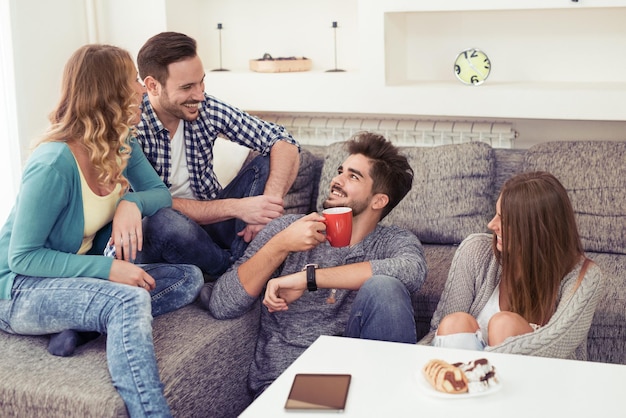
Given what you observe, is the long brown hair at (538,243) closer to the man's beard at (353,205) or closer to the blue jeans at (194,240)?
the man's beard at (353,205)

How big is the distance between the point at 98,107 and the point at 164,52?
0.62m

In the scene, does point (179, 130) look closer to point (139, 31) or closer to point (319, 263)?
point (319, 263)

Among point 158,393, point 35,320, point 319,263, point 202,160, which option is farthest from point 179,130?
point 158,393

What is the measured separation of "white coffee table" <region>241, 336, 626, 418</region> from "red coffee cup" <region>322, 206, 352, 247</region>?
508 mm

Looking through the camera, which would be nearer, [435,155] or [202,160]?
[202,160]

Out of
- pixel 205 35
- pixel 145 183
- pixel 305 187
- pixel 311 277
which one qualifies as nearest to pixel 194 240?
pixel 145 183

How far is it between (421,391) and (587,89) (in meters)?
2.21

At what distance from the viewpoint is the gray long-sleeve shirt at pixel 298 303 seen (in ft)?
8.58

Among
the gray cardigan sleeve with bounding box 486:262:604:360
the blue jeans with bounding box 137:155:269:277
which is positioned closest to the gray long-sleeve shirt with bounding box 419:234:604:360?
the gray cardigan sleeve with bounding box 486:262:604:360

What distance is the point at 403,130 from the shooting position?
407 cm

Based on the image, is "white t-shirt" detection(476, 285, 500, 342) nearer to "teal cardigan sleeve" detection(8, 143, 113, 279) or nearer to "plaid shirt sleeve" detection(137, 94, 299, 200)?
"teal cardigan sleeve" detection(8, 143, 113, 279)

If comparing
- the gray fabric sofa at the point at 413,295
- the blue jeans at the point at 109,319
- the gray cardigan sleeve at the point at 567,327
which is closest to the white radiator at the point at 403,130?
the gray fabric sofa at the point at 413,295

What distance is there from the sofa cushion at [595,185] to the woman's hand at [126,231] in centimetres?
154

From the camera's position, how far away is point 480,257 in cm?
246
